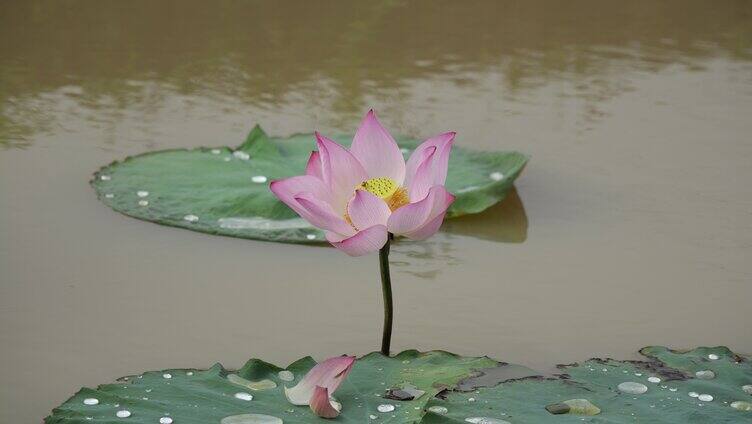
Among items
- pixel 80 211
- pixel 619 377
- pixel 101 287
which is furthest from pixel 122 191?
pixel 619 377

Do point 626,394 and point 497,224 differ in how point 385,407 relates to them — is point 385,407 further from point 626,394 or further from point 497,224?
point 497,224

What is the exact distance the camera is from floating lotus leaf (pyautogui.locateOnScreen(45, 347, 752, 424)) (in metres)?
1.10

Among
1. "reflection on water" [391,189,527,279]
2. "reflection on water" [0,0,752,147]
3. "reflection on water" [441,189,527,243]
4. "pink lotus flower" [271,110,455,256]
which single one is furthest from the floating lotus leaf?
"reflection on water" [0,0,752,147]

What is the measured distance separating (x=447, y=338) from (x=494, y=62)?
1.38 meters

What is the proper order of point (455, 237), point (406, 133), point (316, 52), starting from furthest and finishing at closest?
point (316, 52), point (406, 133), point (455, 237)

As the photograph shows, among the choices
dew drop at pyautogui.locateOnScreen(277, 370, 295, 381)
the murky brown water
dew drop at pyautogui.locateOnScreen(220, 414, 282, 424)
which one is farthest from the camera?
the murky brown water

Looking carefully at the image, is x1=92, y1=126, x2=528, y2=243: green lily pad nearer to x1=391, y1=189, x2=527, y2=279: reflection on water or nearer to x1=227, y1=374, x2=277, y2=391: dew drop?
x1=391, y1=189, x2=527, y2=279: reflection on water

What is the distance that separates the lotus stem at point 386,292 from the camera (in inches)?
49.9

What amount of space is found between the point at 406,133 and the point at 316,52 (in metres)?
0.62

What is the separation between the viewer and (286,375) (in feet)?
3.95

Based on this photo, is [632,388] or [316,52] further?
[316,52]

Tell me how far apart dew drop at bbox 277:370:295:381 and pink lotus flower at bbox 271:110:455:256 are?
14 centimetres

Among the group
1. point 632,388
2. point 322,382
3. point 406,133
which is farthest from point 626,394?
point 406,133

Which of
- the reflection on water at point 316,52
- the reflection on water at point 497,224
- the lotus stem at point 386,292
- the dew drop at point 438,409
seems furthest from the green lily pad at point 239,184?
the dew drop at point 438,409
